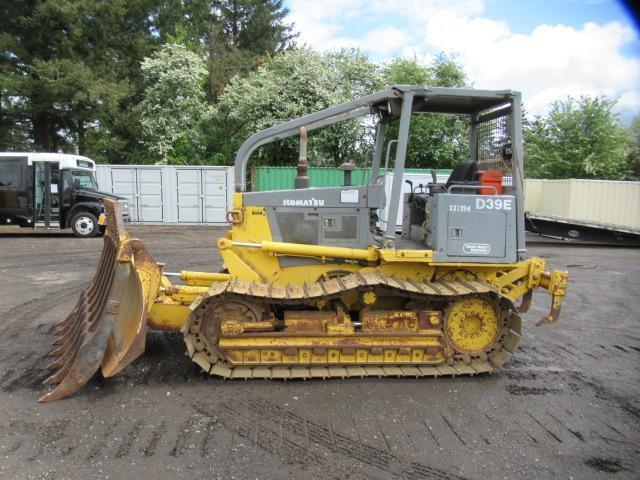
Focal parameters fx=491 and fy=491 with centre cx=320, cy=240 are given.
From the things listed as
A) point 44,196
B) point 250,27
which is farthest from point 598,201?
point 250,27

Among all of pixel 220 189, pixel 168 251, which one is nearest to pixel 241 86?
pixel 220 189

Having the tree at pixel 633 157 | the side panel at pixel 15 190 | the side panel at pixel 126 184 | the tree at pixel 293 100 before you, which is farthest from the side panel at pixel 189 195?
the tree at pixel 633 157

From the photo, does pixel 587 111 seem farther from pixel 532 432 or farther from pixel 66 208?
pixel 532 432

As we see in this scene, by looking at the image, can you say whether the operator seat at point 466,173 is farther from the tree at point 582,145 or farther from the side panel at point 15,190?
the tree at point 582,145

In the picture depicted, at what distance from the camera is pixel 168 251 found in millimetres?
12617

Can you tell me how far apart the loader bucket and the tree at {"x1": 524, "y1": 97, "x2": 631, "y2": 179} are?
92.9 feet

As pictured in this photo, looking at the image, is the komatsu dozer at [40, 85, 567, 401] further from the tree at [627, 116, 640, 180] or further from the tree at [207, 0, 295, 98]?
the tree at [207, 0, 295, 98]

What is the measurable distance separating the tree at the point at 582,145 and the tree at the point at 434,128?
8.73 m

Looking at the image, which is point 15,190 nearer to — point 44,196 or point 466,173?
point 44,196

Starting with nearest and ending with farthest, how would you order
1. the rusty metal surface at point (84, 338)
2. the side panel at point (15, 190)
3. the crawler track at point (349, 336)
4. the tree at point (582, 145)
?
the rusty metal surface at point (84, 338) < the crawler track at point (349, 336) < the side panel at point (15, 190) < the tree at point (582, 145)

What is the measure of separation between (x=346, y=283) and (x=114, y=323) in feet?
7.15

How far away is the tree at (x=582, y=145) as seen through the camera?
90.6 ft

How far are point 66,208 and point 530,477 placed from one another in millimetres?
15772

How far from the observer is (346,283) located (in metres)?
4.75
